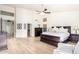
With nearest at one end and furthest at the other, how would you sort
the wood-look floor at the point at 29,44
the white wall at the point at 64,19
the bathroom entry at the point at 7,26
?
the white wall at the point at 64,19
the bathroom entry at the point at 7,26
the wood-look floor at the point at 29,44

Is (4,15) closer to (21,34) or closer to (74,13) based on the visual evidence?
(21,34)

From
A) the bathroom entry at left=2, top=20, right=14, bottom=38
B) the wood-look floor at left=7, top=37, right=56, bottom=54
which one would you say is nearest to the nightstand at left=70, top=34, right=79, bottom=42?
the wood-look floor at left=7, top=37, right=56, bottom=54

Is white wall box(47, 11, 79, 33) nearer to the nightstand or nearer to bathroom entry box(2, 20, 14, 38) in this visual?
the nightstand

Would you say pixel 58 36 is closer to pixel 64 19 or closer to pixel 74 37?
pixel 74 37

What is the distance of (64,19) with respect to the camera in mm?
2945

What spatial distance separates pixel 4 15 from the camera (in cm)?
298

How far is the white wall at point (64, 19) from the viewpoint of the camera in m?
2.79

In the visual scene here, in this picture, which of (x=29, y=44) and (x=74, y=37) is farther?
(x=29, y=44)

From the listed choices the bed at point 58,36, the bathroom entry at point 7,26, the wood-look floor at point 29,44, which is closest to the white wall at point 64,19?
the bed at point 58,36

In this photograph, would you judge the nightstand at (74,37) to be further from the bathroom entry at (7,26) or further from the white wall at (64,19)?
the bathroom entry at (7,26)

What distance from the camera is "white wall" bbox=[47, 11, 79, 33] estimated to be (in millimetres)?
2787

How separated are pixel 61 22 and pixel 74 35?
0.54 m

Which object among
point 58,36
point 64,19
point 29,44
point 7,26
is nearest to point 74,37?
point 58,36
